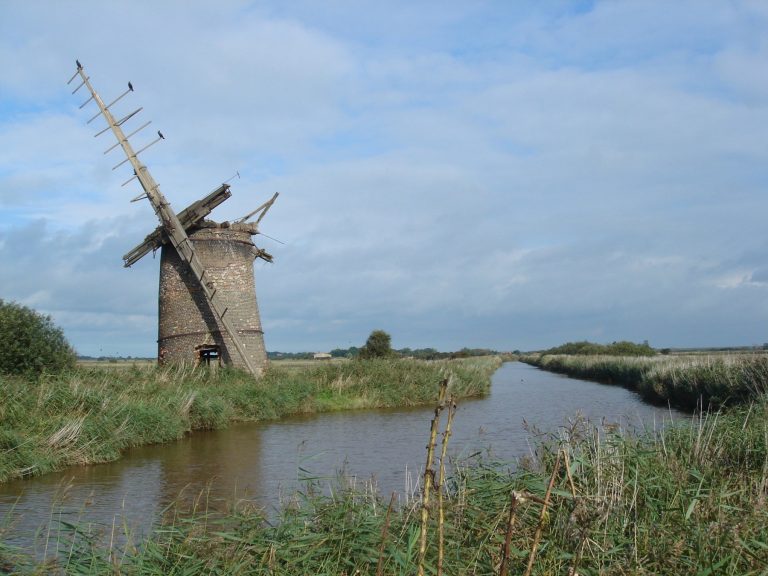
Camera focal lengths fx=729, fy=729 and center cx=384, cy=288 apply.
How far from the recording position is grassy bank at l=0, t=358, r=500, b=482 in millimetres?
11773

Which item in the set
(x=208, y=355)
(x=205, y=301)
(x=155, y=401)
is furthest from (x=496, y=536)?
(x=208, y=355)

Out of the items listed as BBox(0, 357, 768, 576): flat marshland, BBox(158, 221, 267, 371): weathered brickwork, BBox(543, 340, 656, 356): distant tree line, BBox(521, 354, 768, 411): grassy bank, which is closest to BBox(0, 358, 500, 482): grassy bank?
BBox(158, 221, 267, 371): weathered brickwork

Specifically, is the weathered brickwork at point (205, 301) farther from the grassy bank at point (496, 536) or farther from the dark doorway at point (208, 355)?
the grassy bank at point (496, 536)

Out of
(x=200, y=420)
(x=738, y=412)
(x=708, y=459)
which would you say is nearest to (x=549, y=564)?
(x=708, y=459)

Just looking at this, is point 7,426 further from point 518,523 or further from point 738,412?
point 738,412

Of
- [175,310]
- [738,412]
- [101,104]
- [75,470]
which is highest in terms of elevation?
[101,104]

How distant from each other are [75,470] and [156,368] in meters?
9.17

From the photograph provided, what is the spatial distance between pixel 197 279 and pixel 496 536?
1752 cm

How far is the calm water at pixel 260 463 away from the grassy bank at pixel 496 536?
1.93 ft

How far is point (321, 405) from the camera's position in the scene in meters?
21.8

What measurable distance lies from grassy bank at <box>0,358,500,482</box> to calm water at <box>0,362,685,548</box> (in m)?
0.37

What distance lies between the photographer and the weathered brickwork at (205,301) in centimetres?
2145

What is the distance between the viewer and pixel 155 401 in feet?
51.5

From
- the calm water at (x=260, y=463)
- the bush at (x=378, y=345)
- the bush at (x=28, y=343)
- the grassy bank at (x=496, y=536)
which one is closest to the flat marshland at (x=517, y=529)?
the grassy bank at (x=496, y=536)
